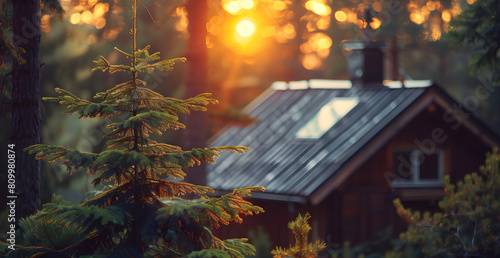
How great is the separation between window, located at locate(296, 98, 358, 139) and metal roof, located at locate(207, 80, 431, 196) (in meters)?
0.19

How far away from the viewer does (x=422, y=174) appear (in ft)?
55.1

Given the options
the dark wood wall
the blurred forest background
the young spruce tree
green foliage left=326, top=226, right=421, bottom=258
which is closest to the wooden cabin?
the dark wood wall

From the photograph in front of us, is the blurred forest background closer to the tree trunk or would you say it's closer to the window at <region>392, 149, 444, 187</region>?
the window at <region>392, 149, 444, 187</region>

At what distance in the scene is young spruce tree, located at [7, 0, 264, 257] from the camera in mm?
5398

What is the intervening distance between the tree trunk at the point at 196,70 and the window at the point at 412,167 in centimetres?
590

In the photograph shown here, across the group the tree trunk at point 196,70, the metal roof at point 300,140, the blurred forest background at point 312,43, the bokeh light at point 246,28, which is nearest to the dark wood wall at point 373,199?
the metal roof at point 300,140

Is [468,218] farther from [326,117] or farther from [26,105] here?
[26,105]

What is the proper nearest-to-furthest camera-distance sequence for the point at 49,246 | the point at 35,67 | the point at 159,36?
the point at 49,246
the point at 35,67
the point at 159,36

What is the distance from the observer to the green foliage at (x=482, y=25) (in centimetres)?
1241

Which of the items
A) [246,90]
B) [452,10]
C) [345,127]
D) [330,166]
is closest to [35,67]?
[330,166]

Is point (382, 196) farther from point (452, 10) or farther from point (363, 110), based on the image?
point (452, 10)

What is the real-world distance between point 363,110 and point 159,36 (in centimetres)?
827

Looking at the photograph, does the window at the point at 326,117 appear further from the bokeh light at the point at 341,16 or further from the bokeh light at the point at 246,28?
the bokeh light at the point at 341,16

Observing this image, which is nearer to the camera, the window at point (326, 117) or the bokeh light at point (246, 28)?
the window at point (326, 117)
